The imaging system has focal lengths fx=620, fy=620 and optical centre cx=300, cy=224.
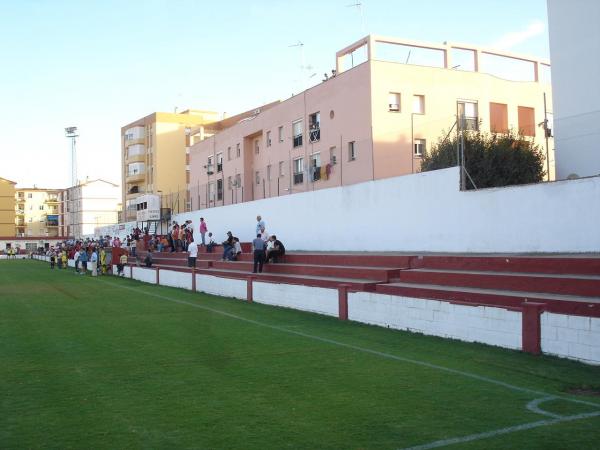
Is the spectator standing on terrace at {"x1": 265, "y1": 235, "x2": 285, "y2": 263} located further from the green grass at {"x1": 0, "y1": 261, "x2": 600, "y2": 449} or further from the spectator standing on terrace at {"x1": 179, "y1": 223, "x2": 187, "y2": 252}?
the spectator standing on terrace at {"x1": 179, "y1": 223, "x2": 187, "y2": 252}

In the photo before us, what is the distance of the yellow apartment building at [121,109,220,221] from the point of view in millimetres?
72750

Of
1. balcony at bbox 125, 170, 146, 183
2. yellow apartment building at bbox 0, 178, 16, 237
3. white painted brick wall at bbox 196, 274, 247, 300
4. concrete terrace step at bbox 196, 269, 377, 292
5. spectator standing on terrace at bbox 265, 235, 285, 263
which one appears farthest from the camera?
yellow apartment building at bbox 0, 178, 16, 237

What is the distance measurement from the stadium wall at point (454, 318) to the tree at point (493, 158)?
6810 mm

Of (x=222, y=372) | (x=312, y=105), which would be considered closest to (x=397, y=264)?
(x=222, y=372)

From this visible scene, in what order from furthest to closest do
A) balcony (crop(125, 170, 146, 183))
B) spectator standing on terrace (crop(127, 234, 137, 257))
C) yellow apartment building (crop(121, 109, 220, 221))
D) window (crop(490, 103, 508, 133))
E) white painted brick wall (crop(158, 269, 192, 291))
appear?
balcony (crop(125, 170, 146, 183)) → yellow apartment building (crop(121, 109, 220, 221)) → spectator standing on terrace (crop(127, 234, 137, 257)) → window (crop(490, 103, 508, 133)) → white painted brick wall (crop(158, 269, 192, 291))

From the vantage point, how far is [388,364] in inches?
363

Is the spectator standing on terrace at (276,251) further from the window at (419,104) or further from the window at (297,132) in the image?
the window at (297,132)

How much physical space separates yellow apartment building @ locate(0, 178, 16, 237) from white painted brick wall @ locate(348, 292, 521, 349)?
114 m

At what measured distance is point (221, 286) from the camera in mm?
21938

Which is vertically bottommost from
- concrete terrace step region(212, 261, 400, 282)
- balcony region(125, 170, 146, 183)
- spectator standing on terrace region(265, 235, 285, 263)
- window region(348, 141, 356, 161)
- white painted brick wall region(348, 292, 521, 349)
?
white painted brick wall region(348, 292, 521, 349)

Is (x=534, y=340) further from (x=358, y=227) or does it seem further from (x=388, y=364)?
(x=358, y=227)

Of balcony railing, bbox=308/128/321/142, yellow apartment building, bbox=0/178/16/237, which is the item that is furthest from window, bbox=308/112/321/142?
yellow apartment building, bbox=0/178/16/237

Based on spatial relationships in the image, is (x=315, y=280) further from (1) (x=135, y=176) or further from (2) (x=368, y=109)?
(1) (x=135, y=176)

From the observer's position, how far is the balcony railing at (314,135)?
34666 mm
